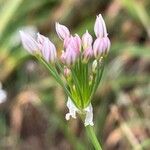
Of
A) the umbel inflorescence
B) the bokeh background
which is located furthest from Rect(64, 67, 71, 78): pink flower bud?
the bokeh background

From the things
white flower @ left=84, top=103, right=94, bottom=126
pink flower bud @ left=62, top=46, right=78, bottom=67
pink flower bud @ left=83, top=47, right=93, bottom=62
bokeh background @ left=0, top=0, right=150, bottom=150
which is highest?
pink flower bud @ left=62, top=46, right=78, bottom=67

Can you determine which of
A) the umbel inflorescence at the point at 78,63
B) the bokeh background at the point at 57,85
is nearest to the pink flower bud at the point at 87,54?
the umbel inflorescence at the point at 78,63

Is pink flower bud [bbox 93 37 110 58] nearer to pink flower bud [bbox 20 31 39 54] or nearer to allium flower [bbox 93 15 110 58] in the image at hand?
allium flower [bbox 93 15 110 58]

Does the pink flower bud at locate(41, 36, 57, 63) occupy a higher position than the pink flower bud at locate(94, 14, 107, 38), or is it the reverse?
the pink flower bud at locate(41, 36, 57, 63)

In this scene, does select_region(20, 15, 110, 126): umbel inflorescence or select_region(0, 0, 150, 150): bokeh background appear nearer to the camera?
select_region(20, 15, 110, 126): umbel inflorescence

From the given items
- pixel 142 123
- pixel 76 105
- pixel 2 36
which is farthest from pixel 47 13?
pixel 76 105

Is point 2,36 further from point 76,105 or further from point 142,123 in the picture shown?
point 76,105

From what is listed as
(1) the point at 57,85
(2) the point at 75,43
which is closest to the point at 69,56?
(2) the point at 75,43

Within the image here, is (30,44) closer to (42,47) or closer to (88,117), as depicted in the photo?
(42,47)
